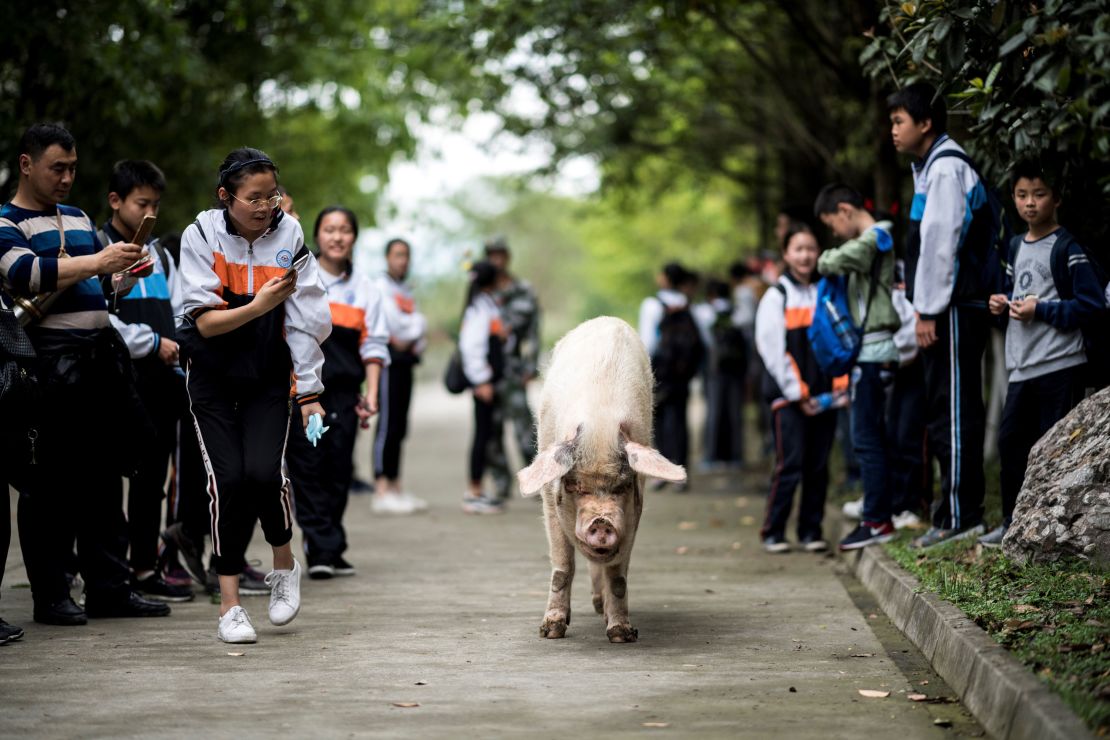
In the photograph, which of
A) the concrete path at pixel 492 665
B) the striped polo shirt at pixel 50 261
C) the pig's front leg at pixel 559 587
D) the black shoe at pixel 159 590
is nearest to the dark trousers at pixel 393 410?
the concrete path at pixel 492 665

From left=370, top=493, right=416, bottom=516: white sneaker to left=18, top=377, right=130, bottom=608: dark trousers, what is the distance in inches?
231

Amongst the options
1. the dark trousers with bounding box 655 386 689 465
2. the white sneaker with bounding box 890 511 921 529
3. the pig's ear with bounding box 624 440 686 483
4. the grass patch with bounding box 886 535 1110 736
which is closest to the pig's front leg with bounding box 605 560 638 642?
the pig's ear with bounding box 624 440 686 483

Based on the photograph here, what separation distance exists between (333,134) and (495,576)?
16.5 m

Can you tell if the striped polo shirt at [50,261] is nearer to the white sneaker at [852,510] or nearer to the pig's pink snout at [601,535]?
the pig's pink snout at [601,535]

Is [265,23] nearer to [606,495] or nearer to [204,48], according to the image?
[204,48]

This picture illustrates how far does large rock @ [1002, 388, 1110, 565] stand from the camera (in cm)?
685

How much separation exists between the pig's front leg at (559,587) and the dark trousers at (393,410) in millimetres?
5846

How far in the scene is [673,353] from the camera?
15.2m

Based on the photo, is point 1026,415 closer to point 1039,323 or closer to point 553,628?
point 1039,323

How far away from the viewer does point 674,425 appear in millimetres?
15320

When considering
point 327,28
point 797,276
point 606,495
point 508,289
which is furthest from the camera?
point 327,28


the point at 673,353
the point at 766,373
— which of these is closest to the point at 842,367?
the point at 766,373

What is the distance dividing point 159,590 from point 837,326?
4.52 metres

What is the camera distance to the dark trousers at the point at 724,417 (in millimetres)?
17219
